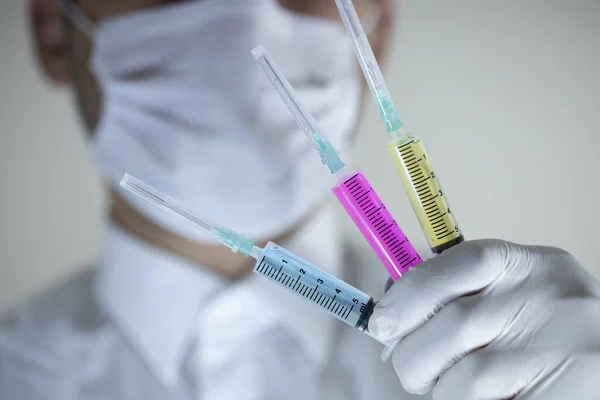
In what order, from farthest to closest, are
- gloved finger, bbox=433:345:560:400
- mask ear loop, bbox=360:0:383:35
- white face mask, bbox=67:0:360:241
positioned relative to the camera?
1. mask ear loop, bbox=360:0:383:35
2. white face mask, bbox=67:0:360:241
3. gloved finger, bbox=433:345:560:400

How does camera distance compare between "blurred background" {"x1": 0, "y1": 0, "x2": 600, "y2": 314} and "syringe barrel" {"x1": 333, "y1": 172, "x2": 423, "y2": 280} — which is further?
"blurred background" {"x1": 0, "y1": 0, "x2": 600, "y2": 314}

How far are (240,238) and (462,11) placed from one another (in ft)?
3.03

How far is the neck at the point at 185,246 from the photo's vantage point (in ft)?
4.37

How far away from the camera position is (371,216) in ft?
2.64

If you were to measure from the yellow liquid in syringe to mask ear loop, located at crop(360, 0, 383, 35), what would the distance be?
0.59 meters

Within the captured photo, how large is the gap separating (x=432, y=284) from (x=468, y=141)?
68 cm

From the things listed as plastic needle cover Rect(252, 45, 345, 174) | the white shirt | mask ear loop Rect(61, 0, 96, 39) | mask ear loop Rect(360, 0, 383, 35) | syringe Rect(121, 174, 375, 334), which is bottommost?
the white shirt

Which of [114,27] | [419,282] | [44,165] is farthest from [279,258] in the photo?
[44,165]

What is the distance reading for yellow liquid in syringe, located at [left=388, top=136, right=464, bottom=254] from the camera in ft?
2.59

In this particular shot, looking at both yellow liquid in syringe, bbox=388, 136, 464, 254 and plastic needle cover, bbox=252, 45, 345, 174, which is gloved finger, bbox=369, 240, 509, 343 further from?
plastic needle cover, bbox=252, 45, 345, 174

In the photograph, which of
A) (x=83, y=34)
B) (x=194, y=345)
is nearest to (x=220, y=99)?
(x=83, y=34)

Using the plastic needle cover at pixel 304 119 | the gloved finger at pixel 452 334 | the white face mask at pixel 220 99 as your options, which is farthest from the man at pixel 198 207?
the gloved finger at pixel 452 334

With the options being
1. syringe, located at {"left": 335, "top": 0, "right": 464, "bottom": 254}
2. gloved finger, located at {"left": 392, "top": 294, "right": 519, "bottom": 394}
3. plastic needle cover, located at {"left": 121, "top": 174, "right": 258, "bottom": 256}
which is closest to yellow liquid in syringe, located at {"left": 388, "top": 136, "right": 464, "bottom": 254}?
syringe, located at {"left": 335, "top": 0, "right": 464, "bottom": 254}

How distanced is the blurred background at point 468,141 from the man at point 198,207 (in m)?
0.10
